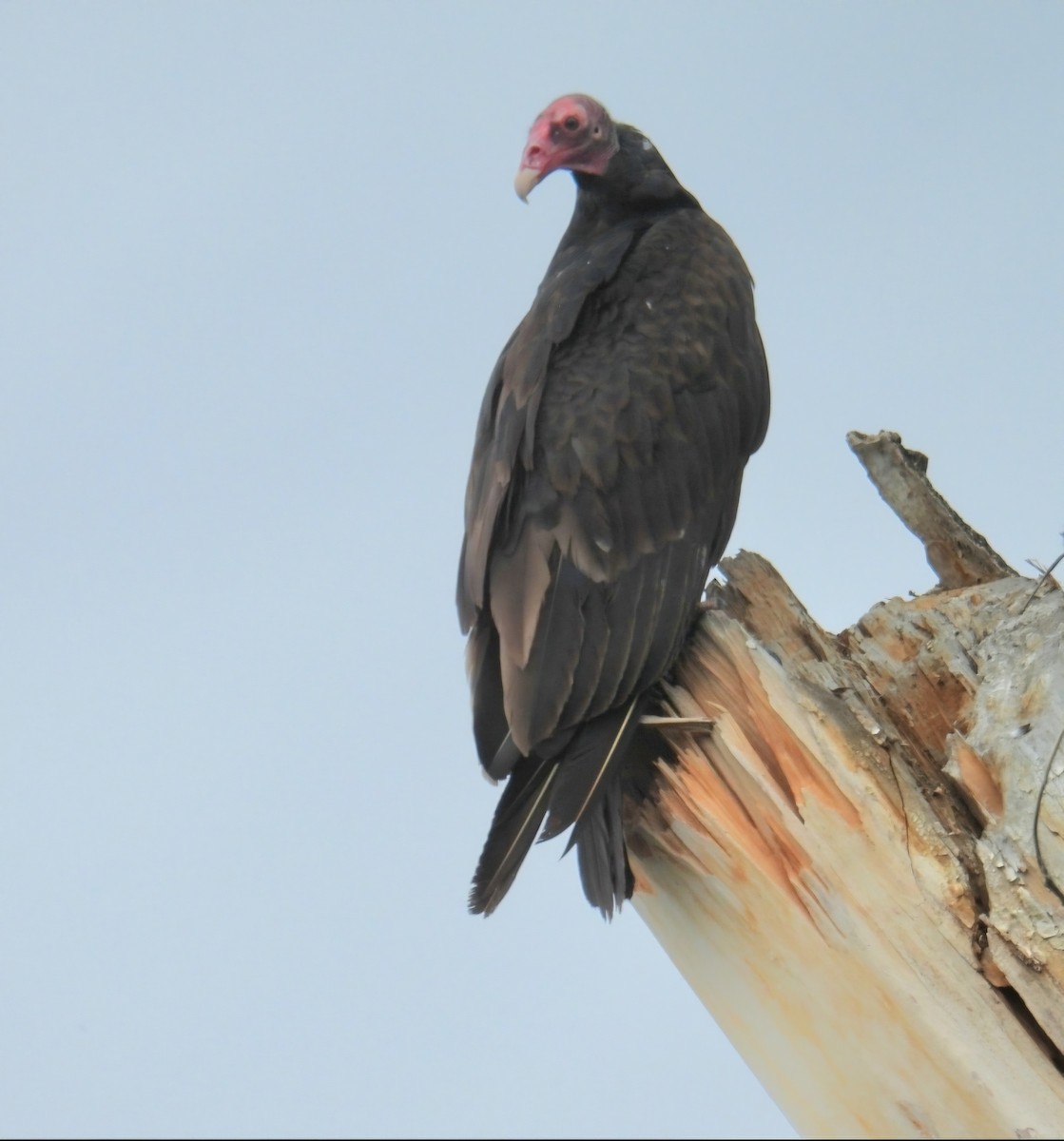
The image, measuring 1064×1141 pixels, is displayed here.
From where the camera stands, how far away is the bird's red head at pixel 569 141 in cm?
471

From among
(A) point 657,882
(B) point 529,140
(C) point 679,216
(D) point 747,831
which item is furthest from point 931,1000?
(B) point 529,140

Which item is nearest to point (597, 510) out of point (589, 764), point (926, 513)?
point (589, 764)

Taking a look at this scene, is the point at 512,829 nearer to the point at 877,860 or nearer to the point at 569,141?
the point at 877,860

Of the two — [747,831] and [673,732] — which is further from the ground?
[673,732]

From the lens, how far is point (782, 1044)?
111 inches

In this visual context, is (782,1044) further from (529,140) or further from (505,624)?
(529,140)

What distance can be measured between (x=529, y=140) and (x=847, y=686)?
92.7 inches

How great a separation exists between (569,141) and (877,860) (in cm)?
280

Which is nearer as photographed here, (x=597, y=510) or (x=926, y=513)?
(x=597, y=510)

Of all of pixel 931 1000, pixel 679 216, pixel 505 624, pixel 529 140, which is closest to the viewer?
pixel 931 1000

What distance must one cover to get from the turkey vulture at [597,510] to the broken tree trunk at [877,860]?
0.56 ft

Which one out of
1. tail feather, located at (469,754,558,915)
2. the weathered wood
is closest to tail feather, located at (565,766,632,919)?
tail feather, located at (469,754,558,915)

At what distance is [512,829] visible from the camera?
10.8ft

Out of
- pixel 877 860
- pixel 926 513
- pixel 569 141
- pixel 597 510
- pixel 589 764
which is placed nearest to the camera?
pixel 877 860
